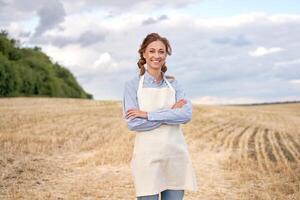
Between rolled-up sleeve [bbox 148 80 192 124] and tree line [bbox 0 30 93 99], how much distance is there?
190 feet

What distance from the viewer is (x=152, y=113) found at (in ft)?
15.6

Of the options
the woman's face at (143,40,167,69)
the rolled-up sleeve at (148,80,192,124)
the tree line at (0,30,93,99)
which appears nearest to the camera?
the rolled-up sleeve at (148,80,192,124)

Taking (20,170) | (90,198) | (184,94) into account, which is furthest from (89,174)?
(184,94)

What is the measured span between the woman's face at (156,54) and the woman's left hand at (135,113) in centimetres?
38

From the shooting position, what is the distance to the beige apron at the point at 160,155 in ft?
15.6

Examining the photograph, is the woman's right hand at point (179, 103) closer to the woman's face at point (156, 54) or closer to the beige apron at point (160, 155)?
the beige apron at point (160, 155)

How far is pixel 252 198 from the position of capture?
33.6ft

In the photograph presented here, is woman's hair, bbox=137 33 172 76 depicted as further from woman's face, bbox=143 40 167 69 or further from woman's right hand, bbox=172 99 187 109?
woman's right hand, bbox=172 99 187 109

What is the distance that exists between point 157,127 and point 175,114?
0.58 feet

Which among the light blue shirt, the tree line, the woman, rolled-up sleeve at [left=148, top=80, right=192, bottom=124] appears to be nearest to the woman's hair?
the woman

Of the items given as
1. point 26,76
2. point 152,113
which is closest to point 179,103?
point 152,113

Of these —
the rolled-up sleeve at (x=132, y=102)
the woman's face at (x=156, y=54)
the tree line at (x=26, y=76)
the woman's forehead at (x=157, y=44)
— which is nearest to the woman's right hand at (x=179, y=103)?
the rolled-up sleeve at (x=132, y=102)

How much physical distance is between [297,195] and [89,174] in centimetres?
438

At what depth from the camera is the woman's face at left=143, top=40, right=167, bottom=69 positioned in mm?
4887
